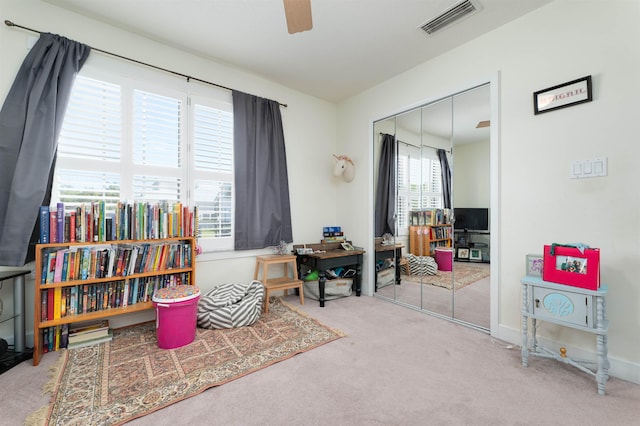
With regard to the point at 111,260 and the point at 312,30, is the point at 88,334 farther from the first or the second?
the point at 312,30

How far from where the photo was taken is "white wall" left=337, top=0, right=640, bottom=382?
1.72 metres

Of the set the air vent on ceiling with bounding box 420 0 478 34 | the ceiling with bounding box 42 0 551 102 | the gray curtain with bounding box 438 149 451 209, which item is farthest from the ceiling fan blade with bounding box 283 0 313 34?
the gray curtain with bounding box 438 149 451 209

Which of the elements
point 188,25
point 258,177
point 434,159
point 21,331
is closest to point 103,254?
point 21,331

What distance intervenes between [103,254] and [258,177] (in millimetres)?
1649

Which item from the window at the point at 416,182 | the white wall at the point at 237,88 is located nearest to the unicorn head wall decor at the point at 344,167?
the white wall at the point at 237,88

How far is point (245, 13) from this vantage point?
2170mm

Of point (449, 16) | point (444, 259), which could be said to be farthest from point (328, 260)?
point (449, 16)

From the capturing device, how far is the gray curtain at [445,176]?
2.69 metres

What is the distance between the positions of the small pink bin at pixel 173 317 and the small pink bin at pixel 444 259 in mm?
2425

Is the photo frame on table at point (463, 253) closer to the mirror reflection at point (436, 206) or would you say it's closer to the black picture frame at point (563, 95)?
the mirror reflection at point (436, 206)

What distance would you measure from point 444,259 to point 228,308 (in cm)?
223

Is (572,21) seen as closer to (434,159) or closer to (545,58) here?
(545,58)

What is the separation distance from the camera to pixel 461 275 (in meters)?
2.59

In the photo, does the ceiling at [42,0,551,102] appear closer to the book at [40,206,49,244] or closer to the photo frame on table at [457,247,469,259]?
the book at [40,206,49,244]
